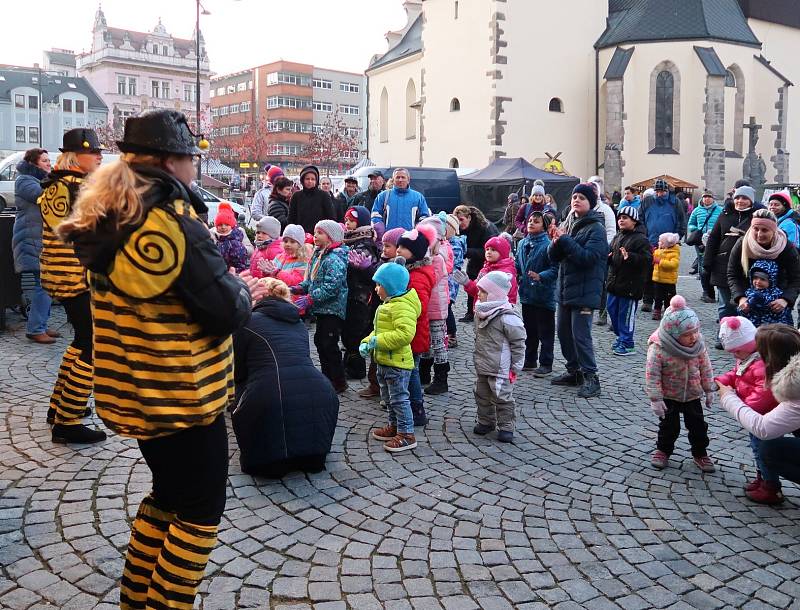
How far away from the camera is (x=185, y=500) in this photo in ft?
9.17

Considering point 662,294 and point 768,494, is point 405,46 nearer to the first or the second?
point 662,294

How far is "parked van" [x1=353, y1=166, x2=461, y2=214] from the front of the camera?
80.4ft

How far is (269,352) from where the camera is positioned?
17.0ft

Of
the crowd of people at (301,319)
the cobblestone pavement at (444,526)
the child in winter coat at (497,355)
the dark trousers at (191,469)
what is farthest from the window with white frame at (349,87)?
the dark trousers at (191,469)

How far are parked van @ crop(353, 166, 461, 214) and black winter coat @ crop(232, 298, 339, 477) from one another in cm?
1931

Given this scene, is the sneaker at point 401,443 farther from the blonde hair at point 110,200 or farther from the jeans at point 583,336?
the blonde hair at point 110,200

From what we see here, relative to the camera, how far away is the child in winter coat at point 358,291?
7.73 m

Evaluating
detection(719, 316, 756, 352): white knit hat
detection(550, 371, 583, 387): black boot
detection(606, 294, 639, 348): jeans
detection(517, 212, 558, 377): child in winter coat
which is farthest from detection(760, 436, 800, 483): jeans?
detection(606, 294, 639, 348): jeans

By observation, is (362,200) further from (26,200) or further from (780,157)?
(780,157)

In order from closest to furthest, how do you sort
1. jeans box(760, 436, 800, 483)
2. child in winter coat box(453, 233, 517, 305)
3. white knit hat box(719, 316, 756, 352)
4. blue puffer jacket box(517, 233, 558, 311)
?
jeans box(760, 436, 800, 483) → white knit hat box(719, 316, 756, 352) → child in winter coat box(453, 233, 517, 305) → blue puffer jacket box(517, 233, 558, 311)

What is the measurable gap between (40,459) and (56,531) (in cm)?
122

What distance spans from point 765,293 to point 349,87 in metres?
103

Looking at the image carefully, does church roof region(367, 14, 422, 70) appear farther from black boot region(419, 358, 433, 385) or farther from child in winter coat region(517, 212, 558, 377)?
black boot region(419, 358, 433, 385)

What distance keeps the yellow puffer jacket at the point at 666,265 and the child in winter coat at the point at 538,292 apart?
3401mm
